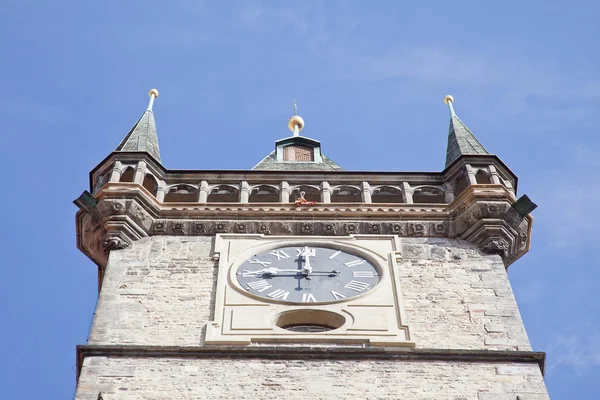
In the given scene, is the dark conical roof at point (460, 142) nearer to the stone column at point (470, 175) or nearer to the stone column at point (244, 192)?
the stone column at point (470, 175)

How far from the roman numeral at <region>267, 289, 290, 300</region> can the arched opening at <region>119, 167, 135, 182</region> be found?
3.12m

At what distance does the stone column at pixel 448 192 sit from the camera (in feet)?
60.1

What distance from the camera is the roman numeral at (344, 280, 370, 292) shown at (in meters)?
16.2

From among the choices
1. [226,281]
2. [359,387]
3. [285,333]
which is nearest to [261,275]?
[226,281]

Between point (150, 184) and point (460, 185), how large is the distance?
402 cm

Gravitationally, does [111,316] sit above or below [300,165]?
below

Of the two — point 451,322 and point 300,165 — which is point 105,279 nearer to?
point 451,322

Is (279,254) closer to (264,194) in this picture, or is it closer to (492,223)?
(264,194)

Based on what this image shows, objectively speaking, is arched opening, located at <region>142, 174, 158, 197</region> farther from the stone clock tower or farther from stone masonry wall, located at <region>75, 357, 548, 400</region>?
stone masonry wall, located at <region>75, 357, 548, 400</region>

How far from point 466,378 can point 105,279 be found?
4351 millimetres

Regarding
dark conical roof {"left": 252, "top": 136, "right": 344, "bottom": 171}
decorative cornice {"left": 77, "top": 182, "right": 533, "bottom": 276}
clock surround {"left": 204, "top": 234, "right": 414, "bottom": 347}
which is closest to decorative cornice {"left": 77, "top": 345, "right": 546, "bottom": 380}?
clock surround {"left": 204, "top": 234, "right": 414, "bottom": 347}

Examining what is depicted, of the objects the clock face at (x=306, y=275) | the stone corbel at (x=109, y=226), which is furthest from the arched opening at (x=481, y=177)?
the stone corbel at (x=109, y=226)

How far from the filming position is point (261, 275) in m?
16.6

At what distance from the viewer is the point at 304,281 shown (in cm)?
1645
